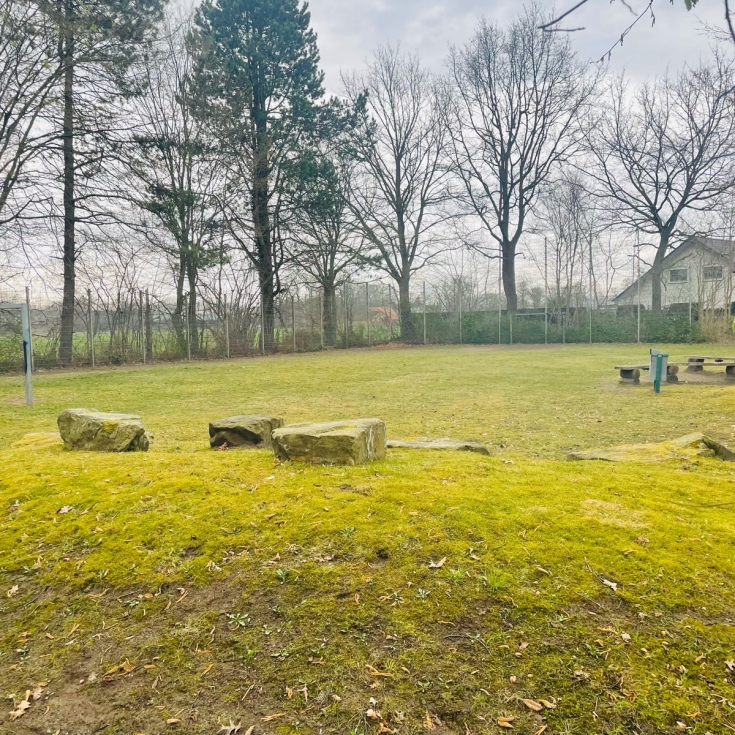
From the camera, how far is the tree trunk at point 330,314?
2386 cm

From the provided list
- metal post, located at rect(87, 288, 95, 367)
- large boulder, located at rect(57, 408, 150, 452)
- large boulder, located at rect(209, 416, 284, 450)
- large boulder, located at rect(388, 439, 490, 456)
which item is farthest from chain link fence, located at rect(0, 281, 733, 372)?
large boulder, located at rect(388, 439, 490, 456)

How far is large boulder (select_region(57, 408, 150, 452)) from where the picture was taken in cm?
392

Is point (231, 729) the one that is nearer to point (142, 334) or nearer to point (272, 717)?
point (272, 717)

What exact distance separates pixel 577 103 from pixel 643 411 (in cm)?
2408

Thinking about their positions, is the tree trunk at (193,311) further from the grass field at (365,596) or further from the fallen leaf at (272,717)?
the fallen leaf at (272,717)

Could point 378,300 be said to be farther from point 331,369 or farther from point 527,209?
point 331,369

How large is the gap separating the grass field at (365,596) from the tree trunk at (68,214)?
1297cm

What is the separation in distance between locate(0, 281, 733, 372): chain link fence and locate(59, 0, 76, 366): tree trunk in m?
0.18

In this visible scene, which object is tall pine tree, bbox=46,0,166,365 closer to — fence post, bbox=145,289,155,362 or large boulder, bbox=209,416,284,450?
fence post, bbox=145,289,155,362

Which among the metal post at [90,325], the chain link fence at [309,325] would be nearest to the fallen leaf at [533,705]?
the chain link fence at [309,325]

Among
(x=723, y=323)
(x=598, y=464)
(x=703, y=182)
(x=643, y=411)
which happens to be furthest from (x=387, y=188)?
(x=598, y=464)

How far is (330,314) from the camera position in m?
24.0

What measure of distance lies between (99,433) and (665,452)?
413 centimetres

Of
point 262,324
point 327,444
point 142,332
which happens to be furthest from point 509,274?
point 327,444
